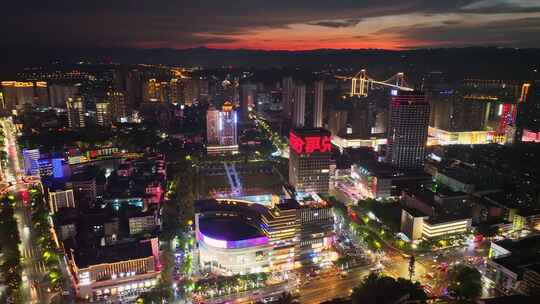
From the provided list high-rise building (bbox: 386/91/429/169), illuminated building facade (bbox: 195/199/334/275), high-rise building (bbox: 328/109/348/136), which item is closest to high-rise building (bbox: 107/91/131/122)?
high-rise building (bbox: 328/109/348/136)

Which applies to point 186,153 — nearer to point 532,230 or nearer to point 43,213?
point 43,213

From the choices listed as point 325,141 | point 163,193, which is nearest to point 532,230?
point 325,141

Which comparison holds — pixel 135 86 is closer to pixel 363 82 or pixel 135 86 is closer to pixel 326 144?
pixel 363 82

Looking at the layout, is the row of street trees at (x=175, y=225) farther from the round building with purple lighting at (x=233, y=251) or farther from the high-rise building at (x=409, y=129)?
the high-rise building at (x=409, y=129)

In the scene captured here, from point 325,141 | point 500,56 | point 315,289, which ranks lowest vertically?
point 315,289

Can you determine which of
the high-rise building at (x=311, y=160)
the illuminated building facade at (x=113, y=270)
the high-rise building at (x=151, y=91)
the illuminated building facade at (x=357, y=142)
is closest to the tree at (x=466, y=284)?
the high-rise building at (x=311, y=160)
